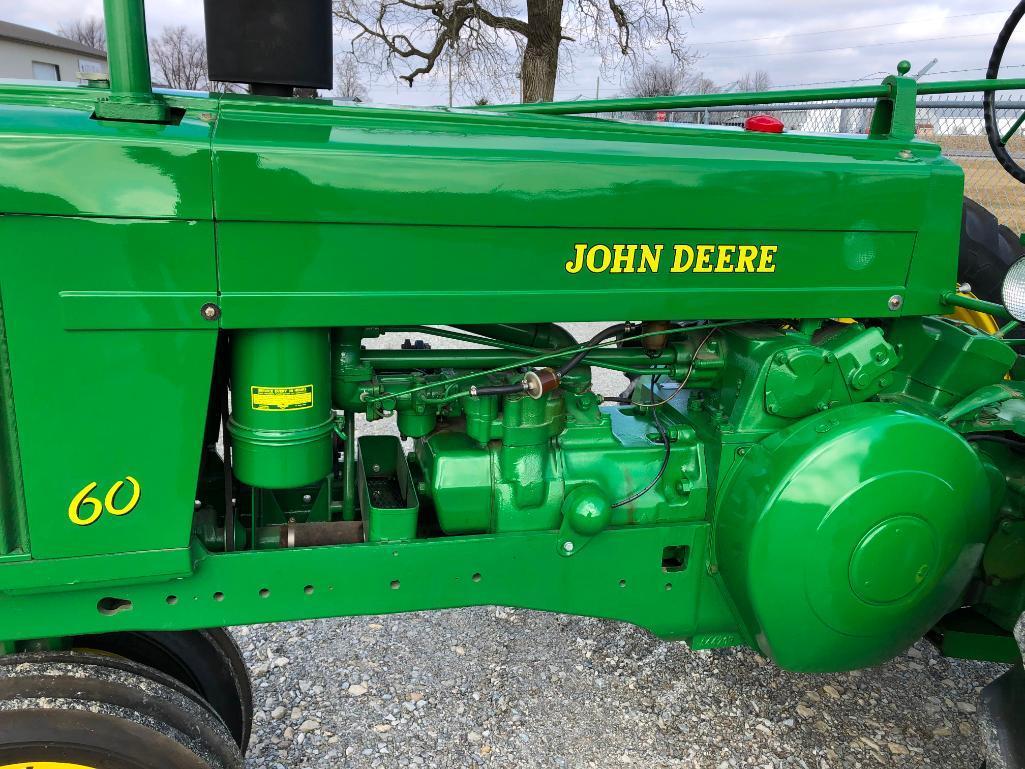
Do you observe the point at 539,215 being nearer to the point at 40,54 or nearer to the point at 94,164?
the point at 94,164

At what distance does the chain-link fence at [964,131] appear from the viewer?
575cm

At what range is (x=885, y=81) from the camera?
2.16 meters

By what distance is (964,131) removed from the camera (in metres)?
5.98

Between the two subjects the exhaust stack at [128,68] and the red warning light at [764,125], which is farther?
the red warning light at [764,125]

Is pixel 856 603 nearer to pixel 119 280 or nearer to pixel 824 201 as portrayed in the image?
pixel 824 201

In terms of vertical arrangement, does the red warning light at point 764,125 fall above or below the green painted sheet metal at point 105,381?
above

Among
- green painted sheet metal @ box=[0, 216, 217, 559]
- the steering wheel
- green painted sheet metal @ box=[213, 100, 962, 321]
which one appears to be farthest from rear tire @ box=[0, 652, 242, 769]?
the steering wheel

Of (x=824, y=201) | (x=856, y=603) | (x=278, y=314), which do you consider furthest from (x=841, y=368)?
(x=278, y=314)

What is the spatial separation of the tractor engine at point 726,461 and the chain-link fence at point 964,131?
10.7ft

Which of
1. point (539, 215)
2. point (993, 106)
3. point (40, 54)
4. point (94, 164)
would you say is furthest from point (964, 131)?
point (40, 54)

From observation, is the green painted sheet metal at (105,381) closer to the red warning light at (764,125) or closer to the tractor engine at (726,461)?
the tractor engine at (726,461)

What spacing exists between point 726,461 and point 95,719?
1483mm

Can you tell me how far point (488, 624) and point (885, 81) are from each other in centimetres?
212

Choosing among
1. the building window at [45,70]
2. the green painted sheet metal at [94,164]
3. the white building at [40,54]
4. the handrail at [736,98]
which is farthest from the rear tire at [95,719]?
the building window at [45,70]
